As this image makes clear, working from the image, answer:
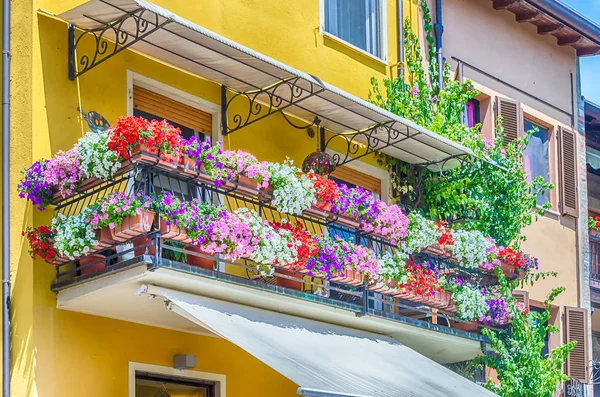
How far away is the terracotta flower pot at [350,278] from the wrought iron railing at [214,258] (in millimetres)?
13

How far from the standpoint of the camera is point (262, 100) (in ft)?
45.6

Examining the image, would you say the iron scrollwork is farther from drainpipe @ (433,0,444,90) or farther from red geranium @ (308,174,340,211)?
drainpipe @ (433,0,444,90)

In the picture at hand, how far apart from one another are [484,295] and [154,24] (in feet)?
18.0

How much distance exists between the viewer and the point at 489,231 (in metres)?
15.9

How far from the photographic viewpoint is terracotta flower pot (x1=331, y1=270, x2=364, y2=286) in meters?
12.8

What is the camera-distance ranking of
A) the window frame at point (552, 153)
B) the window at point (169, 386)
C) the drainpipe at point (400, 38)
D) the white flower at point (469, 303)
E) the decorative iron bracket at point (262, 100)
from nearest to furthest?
the window at point (169, 386), the decorative iron bracket at point (262, 100), the white flower at point (469, 303), the drainpipe at point (400, 38), the window frame at point (552, 153)

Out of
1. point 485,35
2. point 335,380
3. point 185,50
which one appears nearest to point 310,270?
point 335,380

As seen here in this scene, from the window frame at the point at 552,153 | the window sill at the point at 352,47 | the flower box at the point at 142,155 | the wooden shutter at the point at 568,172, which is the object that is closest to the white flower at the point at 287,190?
the flower box at the point at 142,155

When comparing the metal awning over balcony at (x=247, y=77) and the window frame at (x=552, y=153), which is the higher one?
the window frame at (x=552, y=153)

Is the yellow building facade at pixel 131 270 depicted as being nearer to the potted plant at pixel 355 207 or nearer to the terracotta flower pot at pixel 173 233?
the terracotta flower pot at pixel 173 233

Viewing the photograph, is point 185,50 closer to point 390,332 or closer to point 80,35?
point 80,35

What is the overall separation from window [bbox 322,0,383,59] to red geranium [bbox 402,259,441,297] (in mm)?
3182

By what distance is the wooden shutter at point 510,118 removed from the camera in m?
17.9

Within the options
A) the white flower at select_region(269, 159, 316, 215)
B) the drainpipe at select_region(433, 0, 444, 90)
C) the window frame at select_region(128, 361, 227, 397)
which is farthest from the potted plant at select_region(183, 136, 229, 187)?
the drainpipe at select_region(433, 0, 444, 90)
